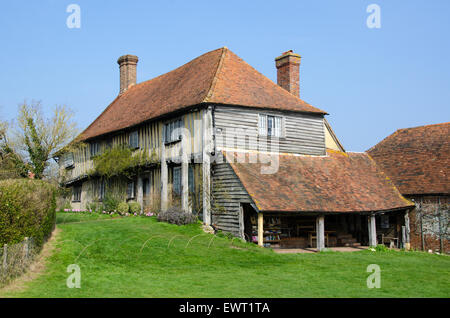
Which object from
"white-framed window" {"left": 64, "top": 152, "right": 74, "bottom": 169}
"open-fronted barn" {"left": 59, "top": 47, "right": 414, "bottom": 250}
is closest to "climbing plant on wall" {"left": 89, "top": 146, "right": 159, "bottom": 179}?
"open-fronted barn" {"left": 59, "top": 47, "right": 414, "bottom": 250}

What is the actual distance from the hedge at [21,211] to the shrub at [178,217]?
7.31 metres

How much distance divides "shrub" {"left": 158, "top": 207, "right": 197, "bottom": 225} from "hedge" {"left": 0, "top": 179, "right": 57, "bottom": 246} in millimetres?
7305

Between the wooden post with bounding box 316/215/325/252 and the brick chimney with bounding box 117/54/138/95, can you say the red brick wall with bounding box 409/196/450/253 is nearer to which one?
the wooden post with bounding box 316/215/325/252

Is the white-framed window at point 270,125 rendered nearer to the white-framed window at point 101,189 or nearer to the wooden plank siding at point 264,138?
the wooden plank siding at point 264,138

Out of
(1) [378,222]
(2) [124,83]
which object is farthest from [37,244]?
(2) [124,83]

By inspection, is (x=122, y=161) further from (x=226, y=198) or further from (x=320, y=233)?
(x=320, y=233)

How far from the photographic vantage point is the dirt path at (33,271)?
1103 cm

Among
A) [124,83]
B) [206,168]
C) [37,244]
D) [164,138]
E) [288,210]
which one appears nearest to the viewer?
[37,244]

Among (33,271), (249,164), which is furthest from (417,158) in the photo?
(33,271)

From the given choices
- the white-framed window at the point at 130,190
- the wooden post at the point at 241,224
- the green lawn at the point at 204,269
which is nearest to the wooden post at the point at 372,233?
the green lawn at the point at 204,269

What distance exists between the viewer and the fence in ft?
36.7
